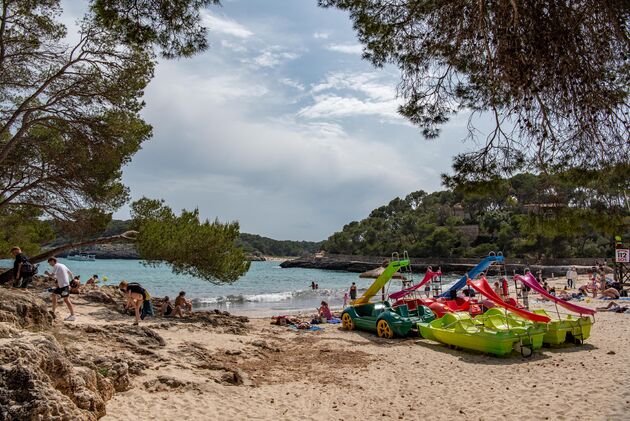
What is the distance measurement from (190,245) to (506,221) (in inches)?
2202

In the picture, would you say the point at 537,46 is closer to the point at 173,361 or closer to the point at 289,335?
the point at 173,361

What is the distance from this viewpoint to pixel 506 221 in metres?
63.9

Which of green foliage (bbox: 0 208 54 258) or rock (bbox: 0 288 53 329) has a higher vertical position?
green foliage (bbox: 0 208 54 258)

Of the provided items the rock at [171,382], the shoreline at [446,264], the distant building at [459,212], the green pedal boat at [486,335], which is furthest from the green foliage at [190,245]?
the distant building at [459,212]

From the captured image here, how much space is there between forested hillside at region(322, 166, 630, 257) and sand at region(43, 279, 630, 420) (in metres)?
2.33

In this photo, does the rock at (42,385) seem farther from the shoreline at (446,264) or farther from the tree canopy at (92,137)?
the shoreline at (446,264)

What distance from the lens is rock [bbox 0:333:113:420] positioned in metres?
3.93

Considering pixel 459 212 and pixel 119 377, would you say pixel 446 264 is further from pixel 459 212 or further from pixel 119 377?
pixel 119 377

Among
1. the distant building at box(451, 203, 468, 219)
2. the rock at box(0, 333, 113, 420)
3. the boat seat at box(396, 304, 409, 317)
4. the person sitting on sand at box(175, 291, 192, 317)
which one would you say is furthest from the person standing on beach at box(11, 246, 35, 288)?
the distant building at box(451, 203, 468, 219)

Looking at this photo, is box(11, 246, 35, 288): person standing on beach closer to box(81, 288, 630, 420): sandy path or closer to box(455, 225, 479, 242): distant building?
box(81, 288, 630, 420): sandy path

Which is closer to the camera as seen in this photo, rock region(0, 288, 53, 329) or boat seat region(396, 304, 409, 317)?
rock region(0, 288, 53, 329)

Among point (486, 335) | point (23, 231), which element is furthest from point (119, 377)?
point (23, 231)

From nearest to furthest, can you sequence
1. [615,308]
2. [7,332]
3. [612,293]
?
[7,332] → [615,308] → [612,293]

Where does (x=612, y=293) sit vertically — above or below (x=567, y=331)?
above
